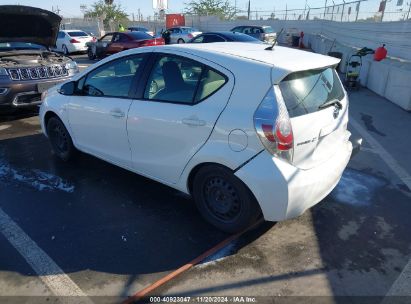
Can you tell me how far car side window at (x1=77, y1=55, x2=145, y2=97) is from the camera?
12.7 ft

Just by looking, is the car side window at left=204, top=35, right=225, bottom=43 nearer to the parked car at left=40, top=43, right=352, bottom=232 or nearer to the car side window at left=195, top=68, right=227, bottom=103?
the parked car at left=40, top=43, right=352, bottom=232

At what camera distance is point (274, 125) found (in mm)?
2838

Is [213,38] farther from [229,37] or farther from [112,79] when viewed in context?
[112,79]

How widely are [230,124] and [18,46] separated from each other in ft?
21.8

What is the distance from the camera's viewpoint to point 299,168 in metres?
2.97

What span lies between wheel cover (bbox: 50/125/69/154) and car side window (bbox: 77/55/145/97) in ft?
2.71

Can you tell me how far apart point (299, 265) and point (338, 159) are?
1042 mm

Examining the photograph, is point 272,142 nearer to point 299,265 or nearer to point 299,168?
point 299,168

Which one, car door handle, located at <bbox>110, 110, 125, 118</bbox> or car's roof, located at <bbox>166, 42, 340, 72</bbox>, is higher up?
car's roof, located at <bbox>166, 42, 340, 72</bbox>

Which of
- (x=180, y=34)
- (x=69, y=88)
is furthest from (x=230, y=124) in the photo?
(x=180, y=34)

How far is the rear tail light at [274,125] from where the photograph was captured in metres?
2.85

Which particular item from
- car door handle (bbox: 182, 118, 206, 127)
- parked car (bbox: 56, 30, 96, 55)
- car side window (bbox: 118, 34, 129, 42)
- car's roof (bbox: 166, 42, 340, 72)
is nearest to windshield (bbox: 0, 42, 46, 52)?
car's roof (bbox: 166, 42, 340, 72)

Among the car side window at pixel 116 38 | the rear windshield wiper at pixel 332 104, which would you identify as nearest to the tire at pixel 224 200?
the rear windshield wiper at pixel 332 104

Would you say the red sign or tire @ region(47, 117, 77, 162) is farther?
the red sign
